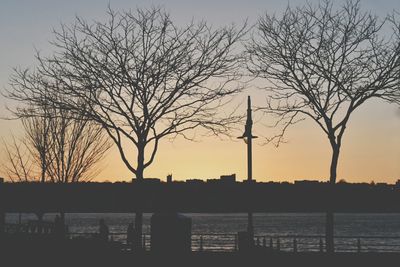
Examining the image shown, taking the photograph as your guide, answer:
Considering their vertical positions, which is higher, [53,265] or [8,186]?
[8,186]

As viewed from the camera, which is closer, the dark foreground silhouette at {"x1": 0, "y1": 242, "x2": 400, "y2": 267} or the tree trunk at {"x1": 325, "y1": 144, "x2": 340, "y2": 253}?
the dark foreground silhouette at {"x1": 0, "y1": 242, "x2": 400, "y2": 267}

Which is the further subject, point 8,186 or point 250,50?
point 8,186

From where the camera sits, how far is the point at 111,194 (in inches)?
1348

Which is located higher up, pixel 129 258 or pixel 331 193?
pixel 331 193

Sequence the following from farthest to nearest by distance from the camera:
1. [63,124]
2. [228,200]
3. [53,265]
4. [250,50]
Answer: [63,124] → [228,200] → [250,50] → [53,265]

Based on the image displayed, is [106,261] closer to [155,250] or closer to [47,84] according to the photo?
[155,250]

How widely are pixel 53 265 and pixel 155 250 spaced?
4.54 metres

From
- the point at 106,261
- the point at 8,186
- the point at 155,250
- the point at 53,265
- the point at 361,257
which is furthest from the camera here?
the point at 8,186

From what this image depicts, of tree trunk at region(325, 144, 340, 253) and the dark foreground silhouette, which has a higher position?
tree trunk at region(325, 144, 340, 253)

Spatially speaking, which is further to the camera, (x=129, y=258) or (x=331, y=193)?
(x=331, y=193)

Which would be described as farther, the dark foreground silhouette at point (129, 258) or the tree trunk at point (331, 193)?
the tree trunk at point (331, 193)

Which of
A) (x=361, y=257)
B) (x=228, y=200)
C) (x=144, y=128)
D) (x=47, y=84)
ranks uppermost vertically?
(x=47, y=84)

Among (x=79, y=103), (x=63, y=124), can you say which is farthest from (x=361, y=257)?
(x=63, y=124)

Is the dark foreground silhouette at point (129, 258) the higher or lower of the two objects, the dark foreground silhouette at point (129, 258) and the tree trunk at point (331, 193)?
the lower
